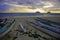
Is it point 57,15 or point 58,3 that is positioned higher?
point 58,3

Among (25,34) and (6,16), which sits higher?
(6,16)

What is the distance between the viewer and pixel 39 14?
489 cm

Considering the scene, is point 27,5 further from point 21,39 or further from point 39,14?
point 21,39

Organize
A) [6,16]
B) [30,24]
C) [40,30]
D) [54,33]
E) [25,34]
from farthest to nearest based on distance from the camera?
→ [6,16], [30,24], [40,30], [25,34], [54,33]

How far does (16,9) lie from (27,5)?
53 cm

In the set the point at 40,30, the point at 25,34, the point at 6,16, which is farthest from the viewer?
the point at 6,16

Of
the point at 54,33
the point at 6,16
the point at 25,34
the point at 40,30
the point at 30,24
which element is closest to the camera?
the point at 54,33

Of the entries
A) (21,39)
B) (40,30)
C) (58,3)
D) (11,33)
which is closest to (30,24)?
(40,30)

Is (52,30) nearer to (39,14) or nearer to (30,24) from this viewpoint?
(30,24)

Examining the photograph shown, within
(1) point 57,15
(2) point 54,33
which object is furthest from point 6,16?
(2) point 54,33

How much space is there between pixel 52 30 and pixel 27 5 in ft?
7.73

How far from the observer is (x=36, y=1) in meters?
4.85

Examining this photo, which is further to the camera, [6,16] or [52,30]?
[6,16]

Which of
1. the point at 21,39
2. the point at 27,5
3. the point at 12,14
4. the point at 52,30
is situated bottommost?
the point at 21,39
